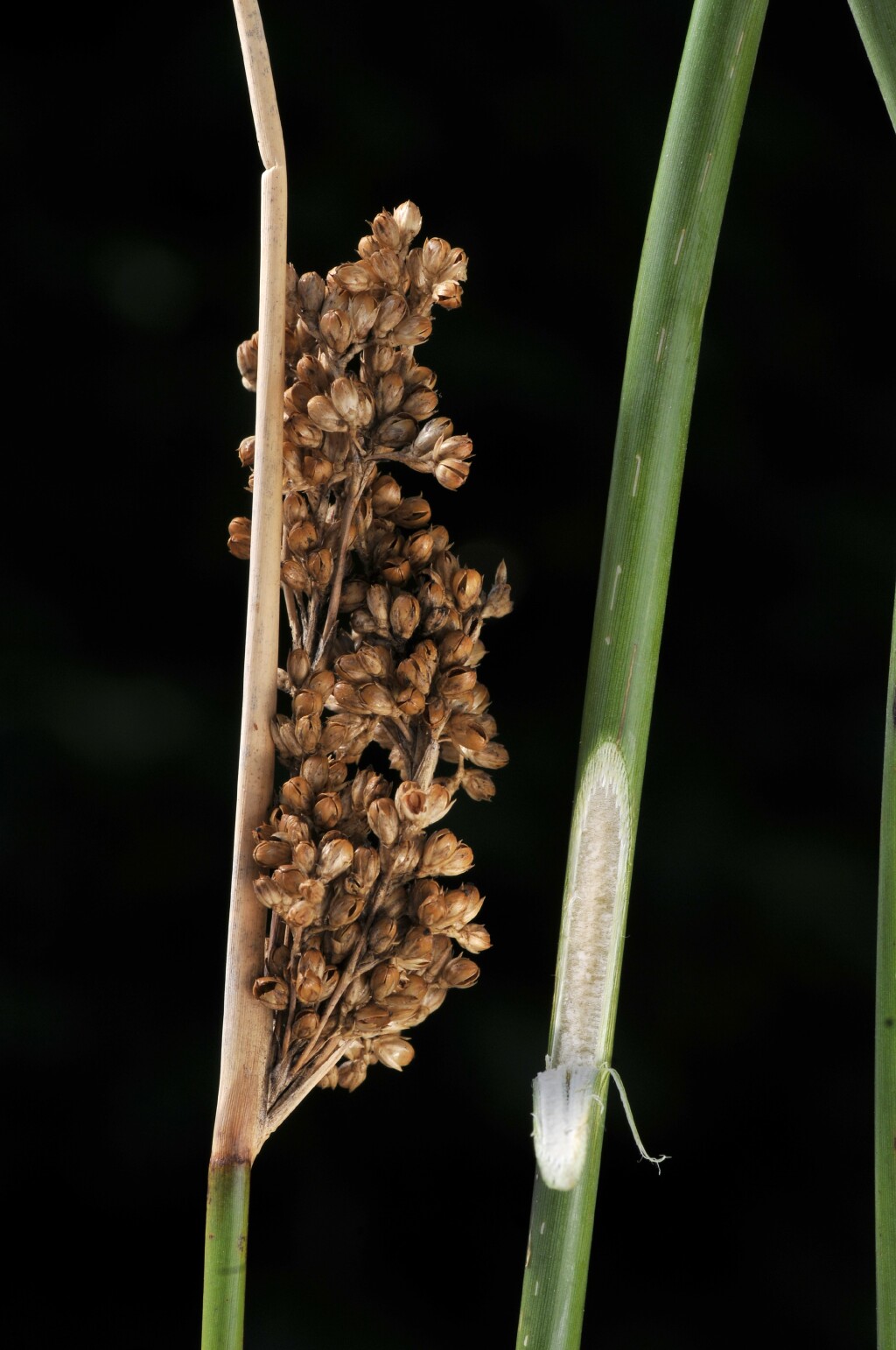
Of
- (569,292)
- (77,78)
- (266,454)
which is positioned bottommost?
(266,454)

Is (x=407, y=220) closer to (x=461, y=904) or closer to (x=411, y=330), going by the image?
(x=411, y=330)

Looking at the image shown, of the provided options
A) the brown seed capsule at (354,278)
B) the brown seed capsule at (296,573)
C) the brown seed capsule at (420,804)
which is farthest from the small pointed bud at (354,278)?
the brown seed capsule at (420,804)

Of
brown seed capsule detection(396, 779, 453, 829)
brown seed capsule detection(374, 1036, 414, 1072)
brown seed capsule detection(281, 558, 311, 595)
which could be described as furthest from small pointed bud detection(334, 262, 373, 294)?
brown seed capsule detection(374, 1036, 414, 1072)

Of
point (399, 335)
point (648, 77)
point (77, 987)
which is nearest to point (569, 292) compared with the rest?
point (648, 77)

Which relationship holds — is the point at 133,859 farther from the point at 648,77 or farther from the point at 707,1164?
the point at 648,77

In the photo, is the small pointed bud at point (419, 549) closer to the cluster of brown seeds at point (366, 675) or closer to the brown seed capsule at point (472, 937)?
the cluster of brown seeds at point (366, 675)

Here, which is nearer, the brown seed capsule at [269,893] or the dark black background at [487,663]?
the brown seed capsule at [269,893]
